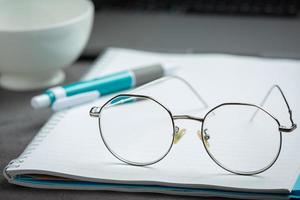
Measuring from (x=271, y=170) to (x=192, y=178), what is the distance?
0.08 meters

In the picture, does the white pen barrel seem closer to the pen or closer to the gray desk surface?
the pen

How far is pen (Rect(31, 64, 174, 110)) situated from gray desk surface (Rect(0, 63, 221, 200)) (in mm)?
24

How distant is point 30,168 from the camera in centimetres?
56

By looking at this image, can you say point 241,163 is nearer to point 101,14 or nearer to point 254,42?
point 254,42

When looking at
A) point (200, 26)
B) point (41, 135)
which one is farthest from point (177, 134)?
point (200, 26)

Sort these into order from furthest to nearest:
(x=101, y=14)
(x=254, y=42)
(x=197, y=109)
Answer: (x=101, y=14), (x=254, y=42), (x=197, y=109)

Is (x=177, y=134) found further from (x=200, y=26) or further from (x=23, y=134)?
(x=200, y=26)

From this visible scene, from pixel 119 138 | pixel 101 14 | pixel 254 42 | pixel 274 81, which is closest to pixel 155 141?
pixel 119 138

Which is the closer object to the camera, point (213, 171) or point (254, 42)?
point (213, 171)

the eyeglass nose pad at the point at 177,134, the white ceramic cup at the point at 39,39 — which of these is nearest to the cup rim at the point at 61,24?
the white ceramic cup at the point at 39,39

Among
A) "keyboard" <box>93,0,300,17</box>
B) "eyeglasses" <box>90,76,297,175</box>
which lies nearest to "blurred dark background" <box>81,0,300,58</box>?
"keyboard" <box>93,0,300,17</box>

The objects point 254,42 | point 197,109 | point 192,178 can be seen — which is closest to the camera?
point 192,178

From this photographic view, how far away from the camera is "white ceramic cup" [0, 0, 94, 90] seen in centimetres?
74

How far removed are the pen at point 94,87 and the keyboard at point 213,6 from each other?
0.99 feet
